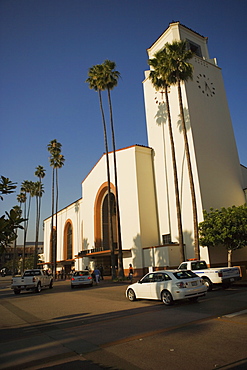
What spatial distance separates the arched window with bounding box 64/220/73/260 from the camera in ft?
162

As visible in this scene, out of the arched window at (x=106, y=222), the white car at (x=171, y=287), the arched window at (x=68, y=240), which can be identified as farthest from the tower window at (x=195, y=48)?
the arched window at (x=68, y=240)

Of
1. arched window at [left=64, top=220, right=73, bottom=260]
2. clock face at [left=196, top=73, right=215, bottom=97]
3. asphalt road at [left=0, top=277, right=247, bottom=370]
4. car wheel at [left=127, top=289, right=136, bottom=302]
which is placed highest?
clock face at [left=196, top=73, right=215, bottom=97]

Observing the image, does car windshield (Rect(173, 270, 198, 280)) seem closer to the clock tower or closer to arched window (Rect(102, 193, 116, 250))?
the clock tower

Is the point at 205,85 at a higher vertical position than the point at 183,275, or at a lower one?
higher

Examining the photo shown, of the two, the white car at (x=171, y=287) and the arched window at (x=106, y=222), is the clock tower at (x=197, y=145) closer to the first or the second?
the arched window at (x=106, y=222)

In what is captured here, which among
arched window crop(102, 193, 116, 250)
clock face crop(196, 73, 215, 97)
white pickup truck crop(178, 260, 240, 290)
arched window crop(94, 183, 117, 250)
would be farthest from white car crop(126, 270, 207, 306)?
clock face crop(196, 73, 215, 97)

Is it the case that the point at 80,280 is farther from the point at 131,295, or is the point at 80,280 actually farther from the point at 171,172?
the point at 171,172

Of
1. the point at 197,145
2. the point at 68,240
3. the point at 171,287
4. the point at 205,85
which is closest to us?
the point at 171,287

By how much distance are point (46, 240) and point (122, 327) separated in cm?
5549

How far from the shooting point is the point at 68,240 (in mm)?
50812

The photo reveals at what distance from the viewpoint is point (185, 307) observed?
34.6 ft

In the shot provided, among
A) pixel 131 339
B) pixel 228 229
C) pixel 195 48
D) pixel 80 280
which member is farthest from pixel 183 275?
pixel 195 48

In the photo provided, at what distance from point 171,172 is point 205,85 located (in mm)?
11316

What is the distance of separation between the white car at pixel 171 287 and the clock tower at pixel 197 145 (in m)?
13.8
